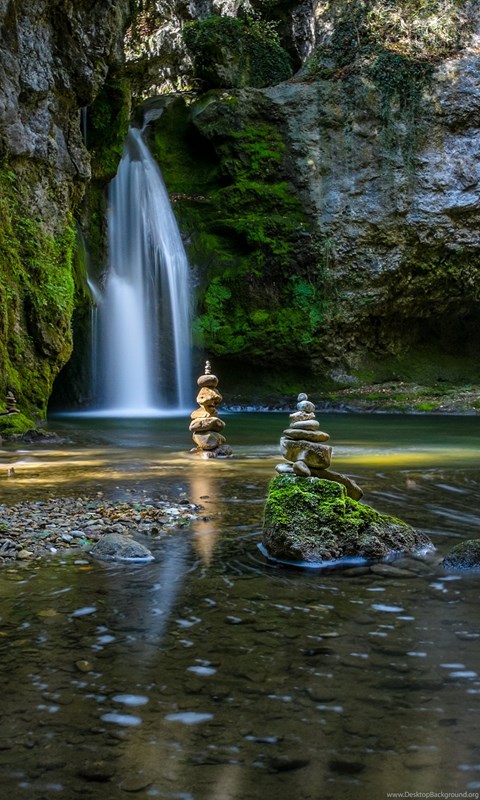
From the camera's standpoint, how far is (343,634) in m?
4.02

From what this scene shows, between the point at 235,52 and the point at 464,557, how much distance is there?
29.6 metres

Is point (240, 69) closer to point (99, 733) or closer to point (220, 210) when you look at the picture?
point (220, 210)

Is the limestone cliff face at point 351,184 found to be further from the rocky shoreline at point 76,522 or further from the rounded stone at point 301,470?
the rounded stone at point 301,470

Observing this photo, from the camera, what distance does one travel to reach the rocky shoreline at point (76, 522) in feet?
19.2

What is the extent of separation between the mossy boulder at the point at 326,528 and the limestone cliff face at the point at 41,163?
11203 mm

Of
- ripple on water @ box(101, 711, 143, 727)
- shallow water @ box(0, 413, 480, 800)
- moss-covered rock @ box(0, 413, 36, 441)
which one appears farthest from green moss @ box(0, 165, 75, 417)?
ripple on water @ box(101, 711, 143, 727)

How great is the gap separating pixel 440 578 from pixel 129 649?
2.28 m

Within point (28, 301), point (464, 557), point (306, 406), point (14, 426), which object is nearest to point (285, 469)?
point (306, 406)

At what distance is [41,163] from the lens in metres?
18.0

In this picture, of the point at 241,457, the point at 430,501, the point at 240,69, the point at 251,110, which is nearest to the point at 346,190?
the point at 251,110

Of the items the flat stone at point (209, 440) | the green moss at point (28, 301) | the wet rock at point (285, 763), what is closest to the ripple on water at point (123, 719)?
the wet rock at point (285, 763)

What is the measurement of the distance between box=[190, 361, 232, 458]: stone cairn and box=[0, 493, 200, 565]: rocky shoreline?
14.9 feet

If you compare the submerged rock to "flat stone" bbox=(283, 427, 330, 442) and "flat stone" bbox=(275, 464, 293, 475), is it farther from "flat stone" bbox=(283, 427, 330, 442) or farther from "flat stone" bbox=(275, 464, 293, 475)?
"flat stone" bbox=(283, 427, 330, 442)

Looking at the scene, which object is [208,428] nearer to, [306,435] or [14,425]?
[14,425]
